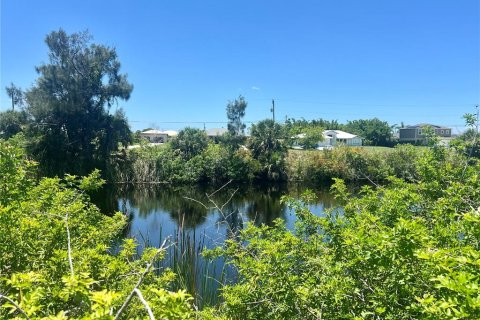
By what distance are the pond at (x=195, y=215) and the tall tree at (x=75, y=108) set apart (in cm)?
379

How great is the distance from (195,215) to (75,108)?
598 inches

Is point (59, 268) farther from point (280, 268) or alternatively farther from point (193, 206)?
point (193, 206)

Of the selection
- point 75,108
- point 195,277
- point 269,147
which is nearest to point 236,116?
point 269,147

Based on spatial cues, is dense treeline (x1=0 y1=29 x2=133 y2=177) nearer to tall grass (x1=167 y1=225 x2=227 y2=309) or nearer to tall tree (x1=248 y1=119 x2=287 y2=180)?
tall tree (x1=248 y1=119 x2=287 y2=180)

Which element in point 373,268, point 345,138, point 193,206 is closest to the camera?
point 373,268

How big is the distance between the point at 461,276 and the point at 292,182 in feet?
92.0

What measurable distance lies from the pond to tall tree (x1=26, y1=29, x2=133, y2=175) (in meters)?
3.79

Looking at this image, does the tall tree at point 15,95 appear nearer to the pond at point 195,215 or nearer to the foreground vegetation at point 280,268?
the pond at point 195,215

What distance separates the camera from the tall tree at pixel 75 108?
26859 mm

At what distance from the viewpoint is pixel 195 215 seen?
18.1 meters

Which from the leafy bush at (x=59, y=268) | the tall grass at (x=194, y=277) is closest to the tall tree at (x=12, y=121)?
the tall grass at (x=194, y=277)

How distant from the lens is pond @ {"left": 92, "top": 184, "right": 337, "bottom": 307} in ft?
25.9

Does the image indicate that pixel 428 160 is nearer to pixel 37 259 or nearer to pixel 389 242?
pixel 389 242

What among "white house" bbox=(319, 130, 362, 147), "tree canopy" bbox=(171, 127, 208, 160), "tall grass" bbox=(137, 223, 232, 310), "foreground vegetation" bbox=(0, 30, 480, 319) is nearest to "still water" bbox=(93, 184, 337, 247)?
"tall grass" bbox=(137, 223, 232, 310)
